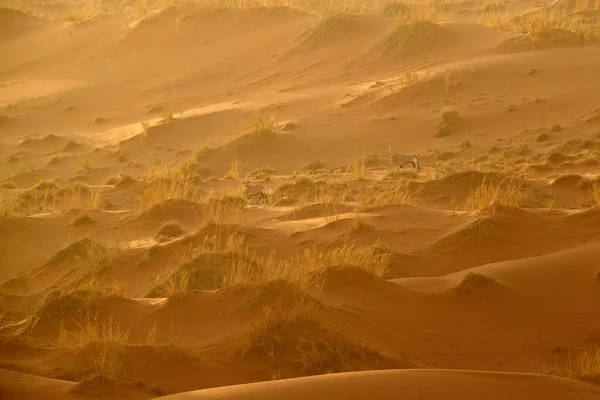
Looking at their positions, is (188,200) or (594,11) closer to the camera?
(188,200)

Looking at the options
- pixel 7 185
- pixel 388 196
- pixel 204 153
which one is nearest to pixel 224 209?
pixel 388 196

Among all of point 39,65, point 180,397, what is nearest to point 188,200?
point 180,397

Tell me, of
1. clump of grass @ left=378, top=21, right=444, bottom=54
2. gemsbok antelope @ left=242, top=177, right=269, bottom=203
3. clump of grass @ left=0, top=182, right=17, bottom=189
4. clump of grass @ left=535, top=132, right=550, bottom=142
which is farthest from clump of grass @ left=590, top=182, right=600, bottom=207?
clump of grass @ left=378, top=21, right=444, bottom=54

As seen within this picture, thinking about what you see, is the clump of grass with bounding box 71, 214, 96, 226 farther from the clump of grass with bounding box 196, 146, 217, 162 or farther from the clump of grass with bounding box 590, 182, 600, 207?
the clump of grass with bounding box 590, 182, 600, 207

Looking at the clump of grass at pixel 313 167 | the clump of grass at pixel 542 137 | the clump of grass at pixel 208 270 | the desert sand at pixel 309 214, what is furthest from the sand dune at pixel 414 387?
the clump of grass at pixel 542 137

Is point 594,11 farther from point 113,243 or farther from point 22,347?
point 22,347

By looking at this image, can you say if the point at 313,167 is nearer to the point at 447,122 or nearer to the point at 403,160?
the point at 403,160
